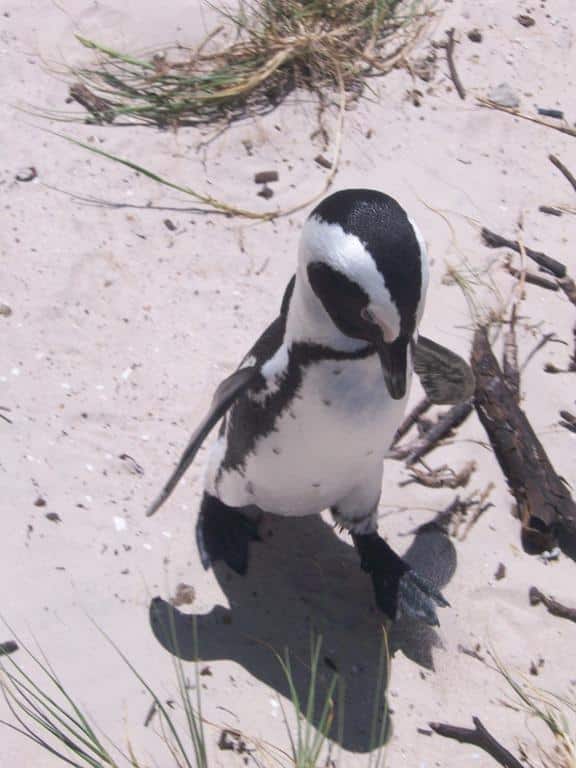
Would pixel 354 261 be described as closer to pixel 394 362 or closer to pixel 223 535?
pixel 394 362

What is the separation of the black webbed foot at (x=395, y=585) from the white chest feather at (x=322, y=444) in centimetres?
12

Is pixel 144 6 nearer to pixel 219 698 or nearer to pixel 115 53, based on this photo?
pixel 115 53

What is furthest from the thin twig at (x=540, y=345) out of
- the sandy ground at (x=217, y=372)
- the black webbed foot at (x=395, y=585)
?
the black webbed foot at (x=395, y=585)

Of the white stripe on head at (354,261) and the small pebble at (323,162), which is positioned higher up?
the white stripe on head at (354,261)

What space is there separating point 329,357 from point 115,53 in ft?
5.13

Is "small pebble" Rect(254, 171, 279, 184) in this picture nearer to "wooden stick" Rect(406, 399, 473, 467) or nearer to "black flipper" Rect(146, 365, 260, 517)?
"wooden stick" Rect(406, 399, 473, 467)

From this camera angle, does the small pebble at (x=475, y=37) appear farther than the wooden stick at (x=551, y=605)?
Yes

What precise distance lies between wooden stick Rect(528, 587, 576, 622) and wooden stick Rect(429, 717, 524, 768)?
31 cm

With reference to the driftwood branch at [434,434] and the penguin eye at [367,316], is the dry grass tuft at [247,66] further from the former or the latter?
the penguin eye at [367,316]

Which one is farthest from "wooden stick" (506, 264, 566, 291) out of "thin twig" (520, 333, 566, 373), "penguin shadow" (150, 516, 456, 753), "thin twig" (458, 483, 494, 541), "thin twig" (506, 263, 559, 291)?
"penguin shadow" (150, 516, 456, 753)

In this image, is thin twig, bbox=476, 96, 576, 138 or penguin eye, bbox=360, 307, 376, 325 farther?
thin twig, bbox=476, 96, 576, 138

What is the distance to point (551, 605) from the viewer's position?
6.86ft

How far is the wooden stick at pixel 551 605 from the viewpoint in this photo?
2.08 metres

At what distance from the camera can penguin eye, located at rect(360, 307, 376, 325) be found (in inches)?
61.4
